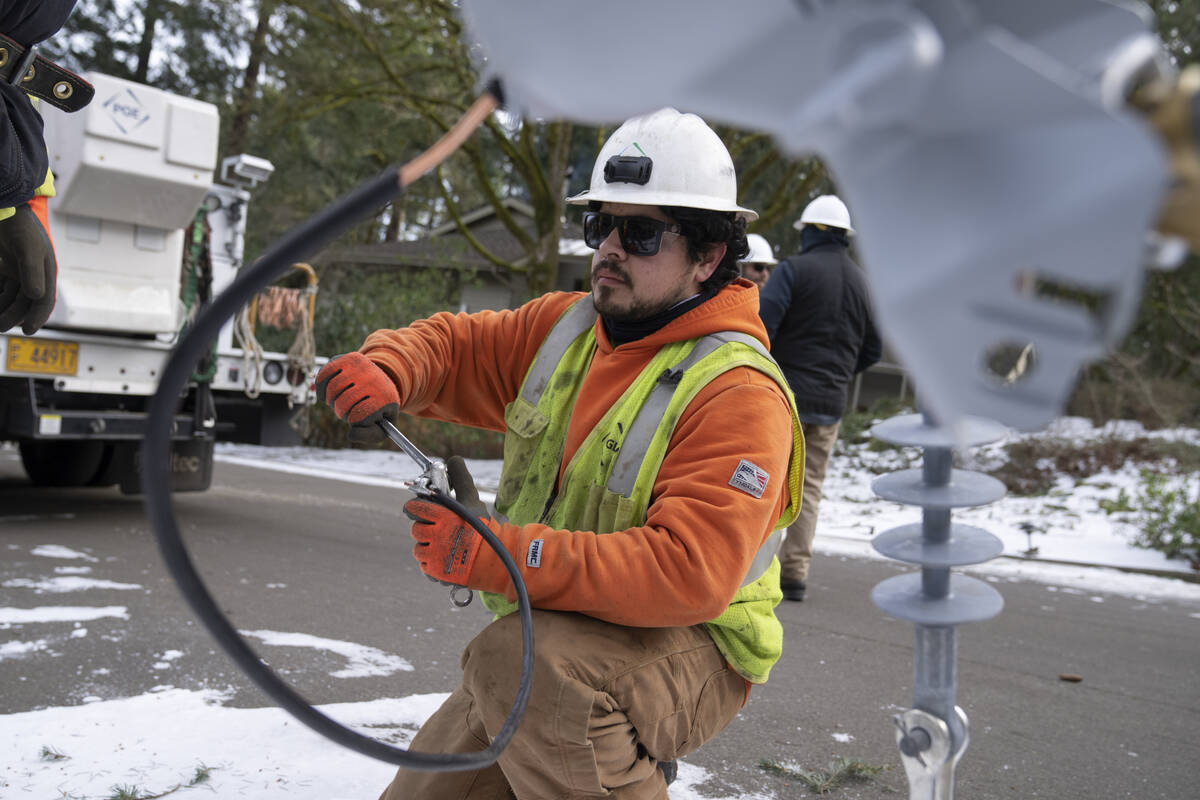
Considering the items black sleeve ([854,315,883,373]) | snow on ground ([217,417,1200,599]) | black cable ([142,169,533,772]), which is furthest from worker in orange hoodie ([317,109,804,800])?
snow on ground ([217,417,1200,599])

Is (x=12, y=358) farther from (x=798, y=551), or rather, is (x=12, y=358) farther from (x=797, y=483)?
(x=797, y=483)

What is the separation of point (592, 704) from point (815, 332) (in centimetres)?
425

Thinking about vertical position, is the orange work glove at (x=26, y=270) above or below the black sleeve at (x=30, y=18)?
below

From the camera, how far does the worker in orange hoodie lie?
6.89 feet

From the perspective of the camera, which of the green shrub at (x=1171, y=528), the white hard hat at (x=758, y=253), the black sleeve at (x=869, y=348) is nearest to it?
the black sleeve at (x=869, y=348)

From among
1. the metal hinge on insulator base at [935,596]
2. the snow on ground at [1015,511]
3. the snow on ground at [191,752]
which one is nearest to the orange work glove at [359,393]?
the snow on ground at [191,752]

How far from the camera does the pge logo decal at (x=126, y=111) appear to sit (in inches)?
251

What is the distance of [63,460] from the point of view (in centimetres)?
812

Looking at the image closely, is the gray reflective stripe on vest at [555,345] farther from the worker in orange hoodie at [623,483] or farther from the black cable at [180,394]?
the black cable at [180,394]

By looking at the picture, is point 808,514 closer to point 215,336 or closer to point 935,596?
point 935,596

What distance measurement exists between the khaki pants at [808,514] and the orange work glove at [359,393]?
3681mm

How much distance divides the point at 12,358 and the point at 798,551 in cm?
445

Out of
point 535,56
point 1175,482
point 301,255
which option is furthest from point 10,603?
point 1175,482

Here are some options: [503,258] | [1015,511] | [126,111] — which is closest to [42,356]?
[126,111]
